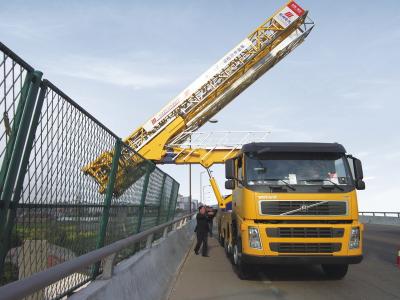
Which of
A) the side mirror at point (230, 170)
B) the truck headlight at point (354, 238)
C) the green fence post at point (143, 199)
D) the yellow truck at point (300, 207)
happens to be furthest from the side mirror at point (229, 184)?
the truck headlight at point (354, 238)

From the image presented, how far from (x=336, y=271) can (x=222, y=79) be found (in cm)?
1760

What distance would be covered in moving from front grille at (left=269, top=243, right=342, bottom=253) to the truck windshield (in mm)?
1148

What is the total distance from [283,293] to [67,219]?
491 cm

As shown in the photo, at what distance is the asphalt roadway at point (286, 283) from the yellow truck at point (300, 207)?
477 millimetres

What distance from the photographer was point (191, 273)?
35.7 ft

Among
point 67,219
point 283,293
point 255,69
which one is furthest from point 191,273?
point 255,69

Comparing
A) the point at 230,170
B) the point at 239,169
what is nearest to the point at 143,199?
the point at 230,170

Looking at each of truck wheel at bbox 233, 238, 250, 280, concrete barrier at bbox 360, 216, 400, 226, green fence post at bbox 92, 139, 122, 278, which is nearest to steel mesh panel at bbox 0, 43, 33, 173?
green fence post at bbox 92, 139, 122, 278

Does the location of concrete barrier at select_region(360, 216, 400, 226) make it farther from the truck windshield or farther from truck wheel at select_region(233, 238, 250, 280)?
truck wheel at select_region(233, 238, 250, 280)

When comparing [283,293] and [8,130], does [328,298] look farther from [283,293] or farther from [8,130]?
[8,130]

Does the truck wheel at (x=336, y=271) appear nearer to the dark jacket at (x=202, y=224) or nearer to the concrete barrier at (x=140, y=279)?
the concrete barrier at (x=140, y=279)

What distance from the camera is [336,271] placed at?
9.99 m

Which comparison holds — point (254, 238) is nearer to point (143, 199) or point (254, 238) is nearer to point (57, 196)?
point (143, 199)

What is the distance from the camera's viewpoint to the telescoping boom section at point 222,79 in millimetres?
26062
